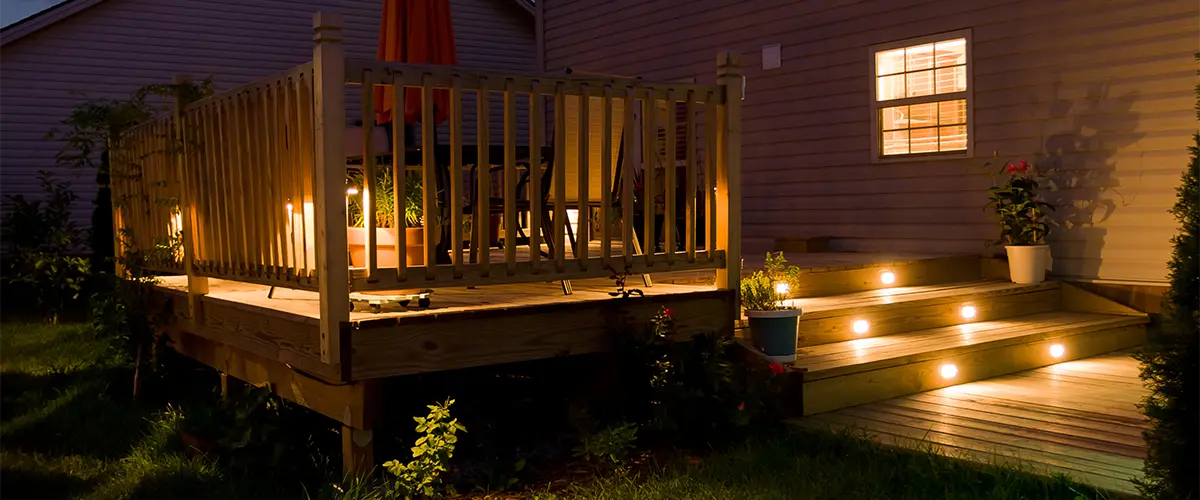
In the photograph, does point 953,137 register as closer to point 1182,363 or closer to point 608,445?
point 608,445

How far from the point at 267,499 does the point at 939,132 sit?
5658 mm

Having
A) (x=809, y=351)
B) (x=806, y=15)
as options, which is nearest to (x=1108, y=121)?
(x=806, y=15)

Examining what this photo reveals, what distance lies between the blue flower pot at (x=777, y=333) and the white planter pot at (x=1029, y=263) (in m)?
2.86

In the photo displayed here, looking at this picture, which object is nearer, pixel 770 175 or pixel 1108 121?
pixel 1108 121

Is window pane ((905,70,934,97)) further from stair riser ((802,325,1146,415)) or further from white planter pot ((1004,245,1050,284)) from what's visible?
stair riser ((802,325,1146,415))

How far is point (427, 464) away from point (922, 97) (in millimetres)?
5160

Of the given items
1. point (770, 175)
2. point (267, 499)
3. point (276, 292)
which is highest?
point (770, 175)

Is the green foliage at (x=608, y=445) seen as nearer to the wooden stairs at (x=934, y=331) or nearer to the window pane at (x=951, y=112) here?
the wooden stairs at (x=934, y=331)

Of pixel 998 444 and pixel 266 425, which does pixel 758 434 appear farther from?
pixel 266 425

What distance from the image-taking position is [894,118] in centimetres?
760

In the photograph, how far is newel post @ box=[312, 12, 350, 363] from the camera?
312cm

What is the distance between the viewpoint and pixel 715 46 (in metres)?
8.96

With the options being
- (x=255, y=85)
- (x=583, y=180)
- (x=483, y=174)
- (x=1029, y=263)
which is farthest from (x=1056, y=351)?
(x=255, y=85)

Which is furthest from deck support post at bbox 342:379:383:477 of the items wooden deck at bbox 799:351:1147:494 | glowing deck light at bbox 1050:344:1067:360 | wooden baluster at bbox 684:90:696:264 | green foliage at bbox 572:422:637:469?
glowing deck light at bbox 1050:344:1067:360
